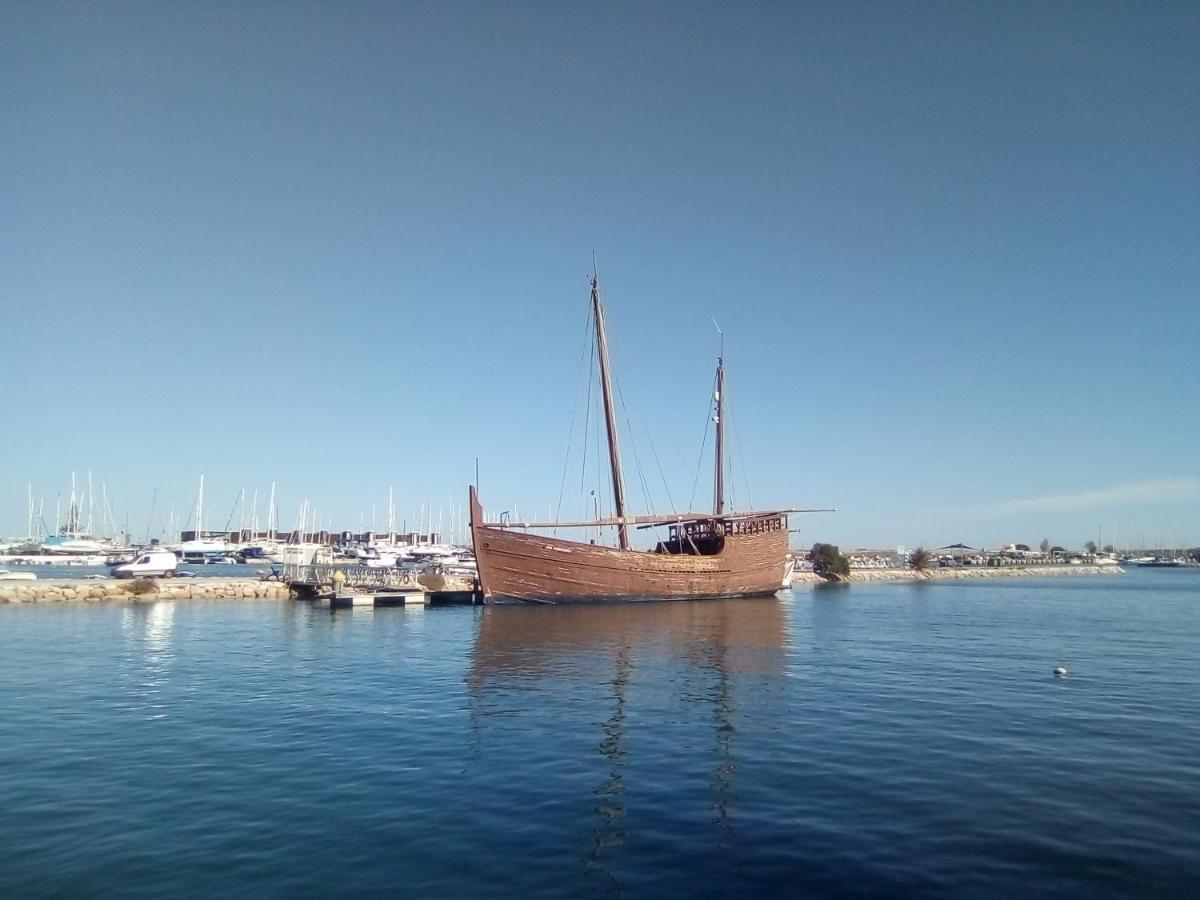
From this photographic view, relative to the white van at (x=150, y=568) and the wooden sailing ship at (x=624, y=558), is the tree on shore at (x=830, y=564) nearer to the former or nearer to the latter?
the wooden sailing ship at (x=624, y=558)

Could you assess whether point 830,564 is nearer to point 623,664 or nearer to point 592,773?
point 623,664

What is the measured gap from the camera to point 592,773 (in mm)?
11742

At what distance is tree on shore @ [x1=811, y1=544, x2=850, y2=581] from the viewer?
10000cm

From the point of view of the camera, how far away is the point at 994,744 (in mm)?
13656

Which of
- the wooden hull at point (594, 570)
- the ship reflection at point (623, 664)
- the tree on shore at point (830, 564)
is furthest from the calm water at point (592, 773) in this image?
the tree on shore at point (830, 564)

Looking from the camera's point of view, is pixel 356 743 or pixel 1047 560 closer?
pixel 356 743

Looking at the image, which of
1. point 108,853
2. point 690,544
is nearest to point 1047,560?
point 690,544

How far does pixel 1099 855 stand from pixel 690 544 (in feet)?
162

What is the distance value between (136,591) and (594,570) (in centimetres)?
2778

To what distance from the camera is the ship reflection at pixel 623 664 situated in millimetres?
10844

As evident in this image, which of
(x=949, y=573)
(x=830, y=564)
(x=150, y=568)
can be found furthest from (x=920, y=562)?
(x=150, y=568)

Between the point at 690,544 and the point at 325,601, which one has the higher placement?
the point at 690,544

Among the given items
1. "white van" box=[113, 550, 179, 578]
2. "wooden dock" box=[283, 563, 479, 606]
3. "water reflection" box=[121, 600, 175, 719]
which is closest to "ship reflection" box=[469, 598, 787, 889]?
"wooden dock" box=[283, 563, 479, 606]

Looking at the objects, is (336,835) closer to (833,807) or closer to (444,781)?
(444,781)
